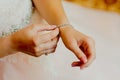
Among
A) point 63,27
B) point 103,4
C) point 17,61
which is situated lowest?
point 17,61

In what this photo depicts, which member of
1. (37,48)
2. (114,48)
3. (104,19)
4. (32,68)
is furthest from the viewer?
(104,19)

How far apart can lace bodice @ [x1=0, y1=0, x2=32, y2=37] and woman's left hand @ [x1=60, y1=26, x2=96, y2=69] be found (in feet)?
0.61

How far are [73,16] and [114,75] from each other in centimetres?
33

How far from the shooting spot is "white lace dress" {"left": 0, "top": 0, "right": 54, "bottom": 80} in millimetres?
867

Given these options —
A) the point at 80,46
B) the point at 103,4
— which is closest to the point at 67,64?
the point at 80,46

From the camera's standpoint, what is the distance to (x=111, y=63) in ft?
3.10

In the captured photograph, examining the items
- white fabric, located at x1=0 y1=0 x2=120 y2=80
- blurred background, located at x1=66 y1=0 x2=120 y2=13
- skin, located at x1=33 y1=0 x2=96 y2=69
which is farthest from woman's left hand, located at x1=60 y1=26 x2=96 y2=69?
blurred background, located at x1=66 y1=0 x2=120 y2=13

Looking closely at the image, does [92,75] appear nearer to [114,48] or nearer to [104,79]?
[104,79]

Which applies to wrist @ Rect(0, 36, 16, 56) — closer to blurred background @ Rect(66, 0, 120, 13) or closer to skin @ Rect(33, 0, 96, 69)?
skin @ Rect(33, 0, 96, 69)

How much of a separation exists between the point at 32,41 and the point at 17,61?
0.70 feet

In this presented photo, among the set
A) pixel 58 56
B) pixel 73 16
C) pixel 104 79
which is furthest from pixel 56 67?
pixel 73 16

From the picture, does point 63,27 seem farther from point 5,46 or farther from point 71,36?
point 5,46

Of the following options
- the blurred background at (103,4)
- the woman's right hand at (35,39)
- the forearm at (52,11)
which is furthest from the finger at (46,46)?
the blurred background at (103,4)

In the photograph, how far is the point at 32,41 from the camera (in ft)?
2.31
